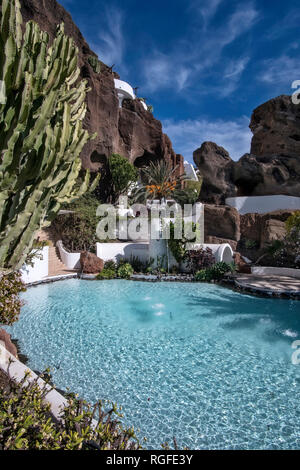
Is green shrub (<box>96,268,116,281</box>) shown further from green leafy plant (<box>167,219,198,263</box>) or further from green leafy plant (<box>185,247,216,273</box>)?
green leafy plant (<box>185,247,216,273</box>)

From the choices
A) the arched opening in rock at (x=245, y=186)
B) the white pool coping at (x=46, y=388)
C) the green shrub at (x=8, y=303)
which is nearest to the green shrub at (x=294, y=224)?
the arched opening in rock at (x=245, y=186)

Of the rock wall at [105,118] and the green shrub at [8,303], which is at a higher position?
the rock wall at [105,118]

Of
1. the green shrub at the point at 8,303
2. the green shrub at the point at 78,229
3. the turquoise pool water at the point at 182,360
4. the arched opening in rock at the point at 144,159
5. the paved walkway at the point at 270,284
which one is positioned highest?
the arched opening in rock at the point at 144,159

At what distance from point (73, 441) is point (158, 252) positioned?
1380 cm

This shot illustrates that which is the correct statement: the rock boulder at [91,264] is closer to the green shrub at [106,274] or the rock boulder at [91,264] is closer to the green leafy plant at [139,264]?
the green shrub at [106,274]

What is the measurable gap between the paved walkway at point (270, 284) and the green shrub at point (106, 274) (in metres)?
6.88

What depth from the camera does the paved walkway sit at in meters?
11.5

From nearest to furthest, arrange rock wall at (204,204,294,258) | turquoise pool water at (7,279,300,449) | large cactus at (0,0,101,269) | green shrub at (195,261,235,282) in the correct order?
large cactus at (0,0,101,269) → turquoise pool water at (7,279,300,449) → green shrub at (195,261,235,282) → rock wall at (204,204,294,258)

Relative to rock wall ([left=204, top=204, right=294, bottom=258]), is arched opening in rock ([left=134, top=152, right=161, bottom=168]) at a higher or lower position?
higher

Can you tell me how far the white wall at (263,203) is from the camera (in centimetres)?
2227

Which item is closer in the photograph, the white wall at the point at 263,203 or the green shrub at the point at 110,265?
the green shrub at the point at 110,265

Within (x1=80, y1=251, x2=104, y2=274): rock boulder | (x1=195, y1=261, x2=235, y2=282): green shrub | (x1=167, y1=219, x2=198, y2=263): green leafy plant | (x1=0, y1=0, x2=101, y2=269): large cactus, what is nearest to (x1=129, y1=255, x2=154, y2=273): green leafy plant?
(x1=167, y1=219, x2=198, y2=263): green leafy plant

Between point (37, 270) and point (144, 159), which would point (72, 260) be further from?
point (144, 159)

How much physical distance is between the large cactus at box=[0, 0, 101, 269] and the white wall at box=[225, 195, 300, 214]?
21318mm
